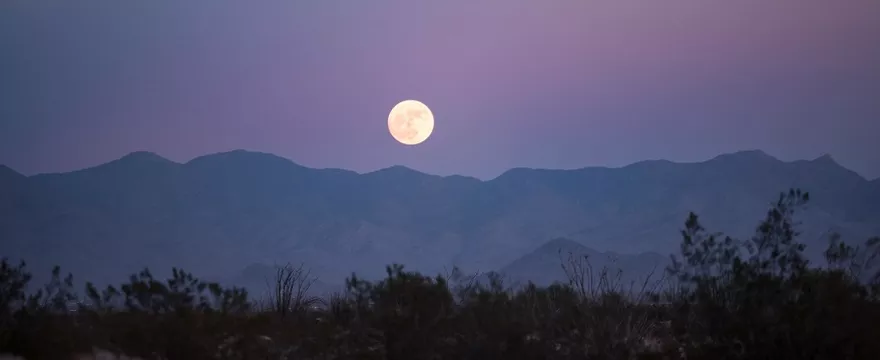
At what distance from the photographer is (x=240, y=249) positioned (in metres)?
113

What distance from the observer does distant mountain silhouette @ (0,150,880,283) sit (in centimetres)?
10388

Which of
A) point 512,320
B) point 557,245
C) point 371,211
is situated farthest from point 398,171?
point 512,320

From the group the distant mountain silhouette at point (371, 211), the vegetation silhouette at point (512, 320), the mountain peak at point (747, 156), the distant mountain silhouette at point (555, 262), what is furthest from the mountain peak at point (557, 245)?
the vegetation silhouette at point (512, 320)

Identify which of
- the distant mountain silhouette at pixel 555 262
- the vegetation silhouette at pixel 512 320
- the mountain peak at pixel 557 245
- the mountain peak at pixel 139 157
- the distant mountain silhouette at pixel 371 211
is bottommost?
the vegetation silhouette at pixel 512 320

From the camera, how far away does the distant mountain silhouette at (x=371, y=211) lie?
104m

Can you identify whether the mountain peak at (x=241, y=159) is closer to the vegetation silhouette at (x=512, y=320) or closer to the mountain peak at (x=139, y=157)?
the mountain peak at (x=139, y=157)

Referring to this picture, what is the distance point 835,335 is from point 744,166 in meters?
114

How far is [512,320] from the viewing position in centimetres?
1427

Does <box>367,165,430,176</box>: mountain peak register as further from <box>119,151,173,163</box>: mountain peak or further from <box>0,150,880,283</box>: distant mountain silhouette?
<box>119,151,173,163</box>: mountain peak

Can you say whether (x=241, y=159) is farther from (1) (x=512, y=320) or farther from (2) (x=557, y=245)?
(1) (x=512, y=320)

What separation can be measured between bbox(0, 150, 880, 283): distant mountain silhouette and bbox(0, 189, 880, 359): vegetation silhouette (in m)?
79.2

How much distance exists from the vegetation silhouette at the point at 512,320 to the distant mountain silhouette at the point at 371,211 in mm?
79236

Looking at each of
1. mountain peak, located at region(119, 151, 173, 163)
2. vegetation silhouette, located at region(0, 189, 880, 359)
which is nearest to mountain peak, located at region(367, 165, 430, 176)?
mountain peak, located at region(119, 151, 173, 163)

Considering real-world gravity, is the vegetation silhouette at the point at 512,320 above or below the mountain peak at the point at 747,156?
below
